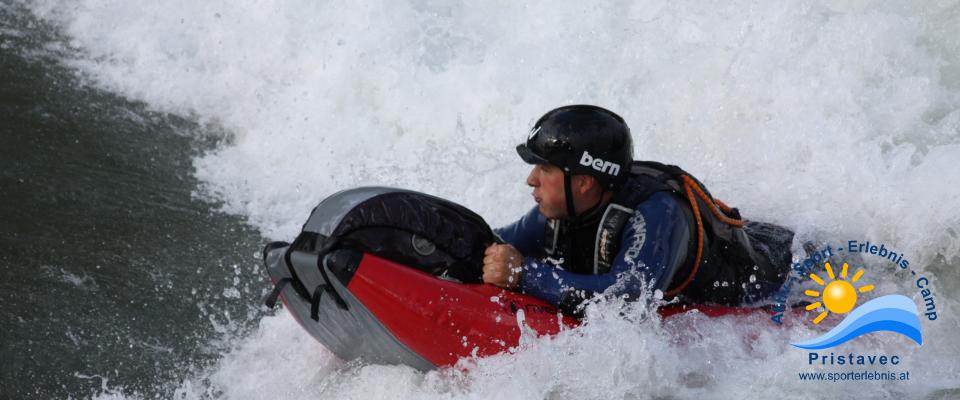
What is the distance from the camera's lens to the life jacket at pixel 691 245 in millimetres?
3701

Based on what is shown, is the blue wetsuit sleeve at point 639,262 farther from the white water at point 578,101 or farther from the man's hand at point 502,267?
the white water at point 578,101

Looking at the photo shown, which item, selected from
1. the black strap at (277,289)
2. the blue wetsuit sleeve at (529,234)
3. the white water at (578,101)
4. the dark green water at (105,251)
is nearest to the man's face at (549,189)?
the blue wetsuit sleeve at (529,234)

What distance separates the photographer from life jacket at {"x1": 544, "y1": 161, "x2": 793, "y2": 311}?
370cm

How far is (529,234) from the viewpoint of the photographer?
Result: 429cm

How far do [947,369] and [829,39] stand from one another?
9.43ft

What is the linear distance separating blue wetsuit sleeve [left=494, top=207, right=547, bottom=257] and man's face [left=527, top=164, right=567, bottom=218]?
363mm

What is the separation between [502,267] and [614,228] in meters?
0.45

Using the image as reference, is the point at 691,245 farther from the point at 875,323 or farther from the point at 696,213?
the point at 875,323

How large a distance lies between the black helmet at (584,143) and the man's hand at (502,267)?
1.24 feet

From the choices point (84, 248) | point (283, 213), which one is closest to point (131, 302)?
point (84, 248)

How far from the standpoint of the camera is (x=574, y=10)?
7055mm

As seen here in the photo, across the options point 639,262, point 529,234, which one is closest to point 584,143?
point 639,262

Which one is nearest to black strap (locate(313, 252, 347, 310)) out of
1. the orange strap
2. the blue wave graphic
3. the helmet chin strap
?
the helmet chin strap

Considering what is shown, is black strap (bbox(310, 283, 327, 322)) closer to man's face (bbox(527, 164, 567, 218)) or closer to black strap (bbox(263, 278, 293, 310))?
black strap (bbox(263, 278, 293, 310))
